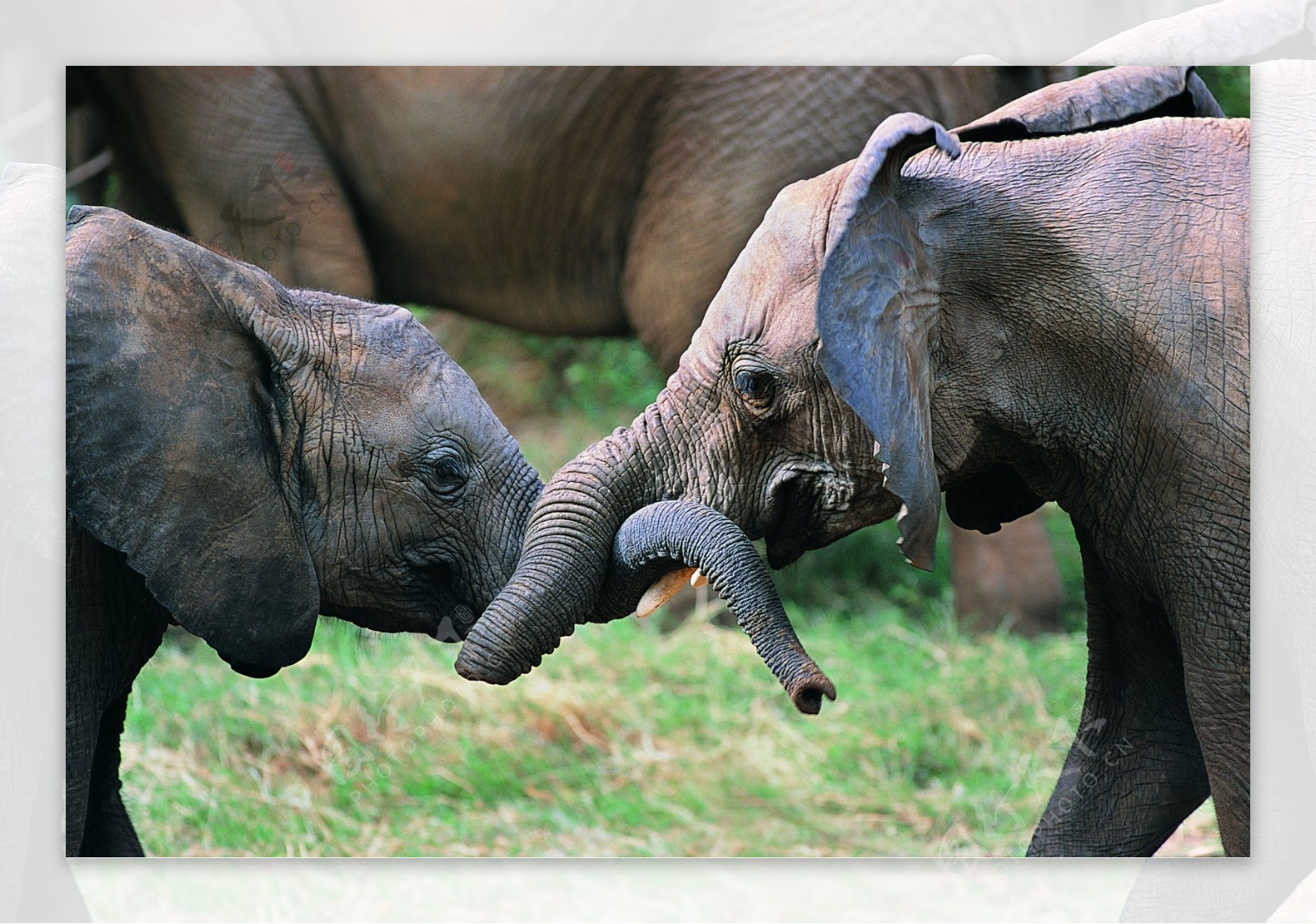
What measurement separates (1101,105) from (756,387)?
58 centimetres

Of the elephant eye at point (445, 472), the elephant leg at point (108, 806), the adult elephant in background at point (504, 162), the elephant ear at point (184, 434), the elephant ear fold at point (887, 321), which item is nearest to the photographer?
the elephant ear fold at point (887, 321)

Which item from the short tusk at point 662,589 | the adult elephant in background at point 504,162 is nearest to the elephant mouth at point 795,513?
the short tusk at point 662,589

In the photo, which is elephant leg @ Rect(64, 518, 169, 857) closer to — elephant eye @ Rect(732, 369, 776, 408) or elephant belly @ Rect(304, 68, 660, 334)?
elephant eye @ Rect(732, 369, 776, 408)

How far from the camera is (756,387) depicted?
6.72 feet

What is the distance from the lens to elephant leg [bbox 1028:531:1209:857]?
2311 mm

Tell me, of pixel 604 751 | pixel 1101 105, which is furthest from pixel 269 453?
pixel 604 751

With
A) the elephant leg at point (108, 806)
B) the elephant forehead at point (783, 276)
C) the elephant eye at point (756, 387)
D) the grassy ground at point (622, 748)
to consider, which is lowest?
the grassy ground at point (622, 748)

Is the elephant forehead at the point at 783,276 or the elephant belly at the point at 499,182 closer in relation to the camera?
the elephant forehead at the point at 783,276

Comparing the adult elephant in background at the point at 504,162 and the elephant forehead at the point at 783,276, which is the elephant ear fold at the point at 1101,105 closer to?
the elephant forehead at the point at 783,276

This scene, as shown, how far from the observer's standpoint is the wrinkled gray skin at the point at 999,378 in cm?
196

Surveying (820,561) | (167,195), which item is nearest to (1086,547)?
(167,195)

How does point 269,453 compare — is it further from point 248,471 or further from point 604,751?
point 604,751

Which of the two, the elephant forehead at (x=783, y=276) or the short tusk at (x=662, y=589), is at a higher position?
the elephant forehead at (x=783, y=276)

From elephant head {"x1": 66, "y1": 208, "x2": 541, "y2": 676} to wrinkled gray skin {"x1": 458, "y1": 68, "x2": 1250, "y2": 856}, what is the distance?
0.65 ft
